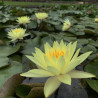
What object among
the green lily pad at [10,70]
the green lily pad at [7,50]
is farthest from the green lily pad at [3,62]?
the green lily pad at [7,50]

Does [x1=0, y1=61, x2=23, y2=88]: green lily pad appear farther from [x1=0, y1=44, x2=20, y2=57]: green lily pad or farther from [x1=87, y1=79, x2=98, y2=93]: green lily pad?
[x1=87, y1=79, x2=98, y2=93]: green lily pad

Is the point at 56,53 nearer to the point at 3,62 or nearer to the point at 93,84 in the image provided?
the point at 93,84

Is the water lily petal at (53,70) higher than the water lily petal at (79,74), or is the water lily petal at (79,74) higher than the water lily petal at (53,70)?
the water lily petal at (53,70)

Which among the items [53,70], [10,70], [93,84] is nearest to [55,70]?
[53,70]

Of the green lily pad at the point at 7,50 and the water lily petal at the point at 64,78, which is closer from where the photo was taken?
the water lily petal at the point at 64,78

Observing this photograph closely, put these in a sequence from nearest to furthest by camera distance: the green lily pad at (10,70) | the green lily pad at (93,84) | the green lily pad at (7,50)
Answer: the green lily pad at (93,84), the green lily pad at (10,70), the green lily pad at (7,50)

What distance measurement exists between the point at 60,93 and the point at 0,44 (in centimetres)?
81

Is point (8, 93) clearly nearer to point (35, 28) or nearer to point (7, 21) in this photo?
point (35, 28)

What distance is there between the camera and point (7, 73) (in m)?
0.85

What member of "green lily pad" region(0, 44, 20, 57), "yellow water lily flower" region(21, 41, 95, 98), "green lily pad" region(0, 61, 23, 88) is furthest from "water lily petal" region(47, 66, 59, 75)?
"green lily pad" region(0, 44, 20, 57)

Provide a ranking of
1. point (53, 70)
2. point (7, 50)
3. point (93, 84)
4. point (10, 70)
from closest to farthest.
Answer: point (53, 70), point (93, 84), point (10, 70), point (7, 50)

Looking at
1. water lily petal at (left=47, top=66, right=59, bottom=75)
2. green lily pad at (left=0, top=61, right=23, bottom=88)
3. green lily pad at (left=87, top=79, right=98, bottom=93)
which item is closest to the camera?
water lily petal at (left=47, top=66, right=59, bottom=75)

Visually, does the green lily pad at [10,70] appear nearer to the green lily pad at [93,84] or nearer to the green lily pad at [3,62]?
the green lily pad at [3,62]

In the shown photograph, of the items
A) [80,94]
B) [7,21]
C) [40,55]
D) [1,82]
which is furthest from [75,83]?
[7,21]
